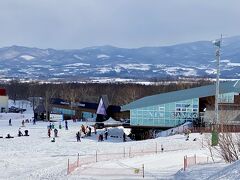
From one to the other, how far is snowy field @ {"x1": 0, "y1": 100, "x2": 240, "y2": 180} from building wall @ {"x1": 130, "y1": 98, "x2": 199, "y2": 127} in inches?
265

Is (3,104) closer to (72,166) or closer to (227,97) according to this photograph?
(227,97)

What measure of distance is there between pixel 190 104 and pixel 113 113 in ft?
57.5

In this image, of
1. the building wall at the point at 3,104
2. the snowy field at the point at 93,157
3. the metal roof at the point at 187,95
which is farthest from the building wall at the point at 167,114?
the building wall at the point at 3,104

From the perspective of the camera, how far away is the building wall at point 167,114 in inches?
1909

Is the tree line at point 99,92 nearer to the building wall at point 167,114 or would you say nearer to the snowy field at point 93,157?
the building wall at point 167,114

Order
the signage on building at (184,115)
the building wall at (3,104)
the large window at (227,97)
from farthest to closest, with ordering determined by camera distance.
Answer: the building wall at (3,104)
the signage on building at (184,115)
the large window at (227,97)

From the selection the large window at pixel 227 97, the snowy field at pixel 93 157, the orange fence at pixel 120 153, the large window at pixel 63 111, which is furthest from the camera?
the large window at pixel 63 111

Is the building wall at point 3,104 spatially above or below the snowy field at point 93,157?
above

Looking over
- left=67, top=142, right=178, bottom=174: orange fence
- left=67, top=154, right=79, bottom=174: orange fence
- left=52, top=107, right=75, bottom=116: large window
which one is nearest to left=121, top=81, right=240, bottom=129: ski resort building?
left=67, top=142, right=178, bottom=174: orange fence

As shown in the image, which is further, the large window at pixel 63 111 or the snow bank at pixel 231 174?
the large window at pixel 63 111

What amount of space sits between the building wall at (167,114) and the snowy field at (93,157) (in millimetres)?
6721

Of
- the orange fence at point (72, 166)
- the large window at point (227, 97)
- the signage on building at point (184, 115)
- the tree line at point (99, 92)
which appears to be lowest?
the orange fence at point (72, 166)

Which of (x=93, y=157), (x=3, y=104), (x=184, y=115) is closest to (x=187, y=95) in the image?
(x=184, y=115)

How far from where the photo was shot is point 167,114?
49250mm
